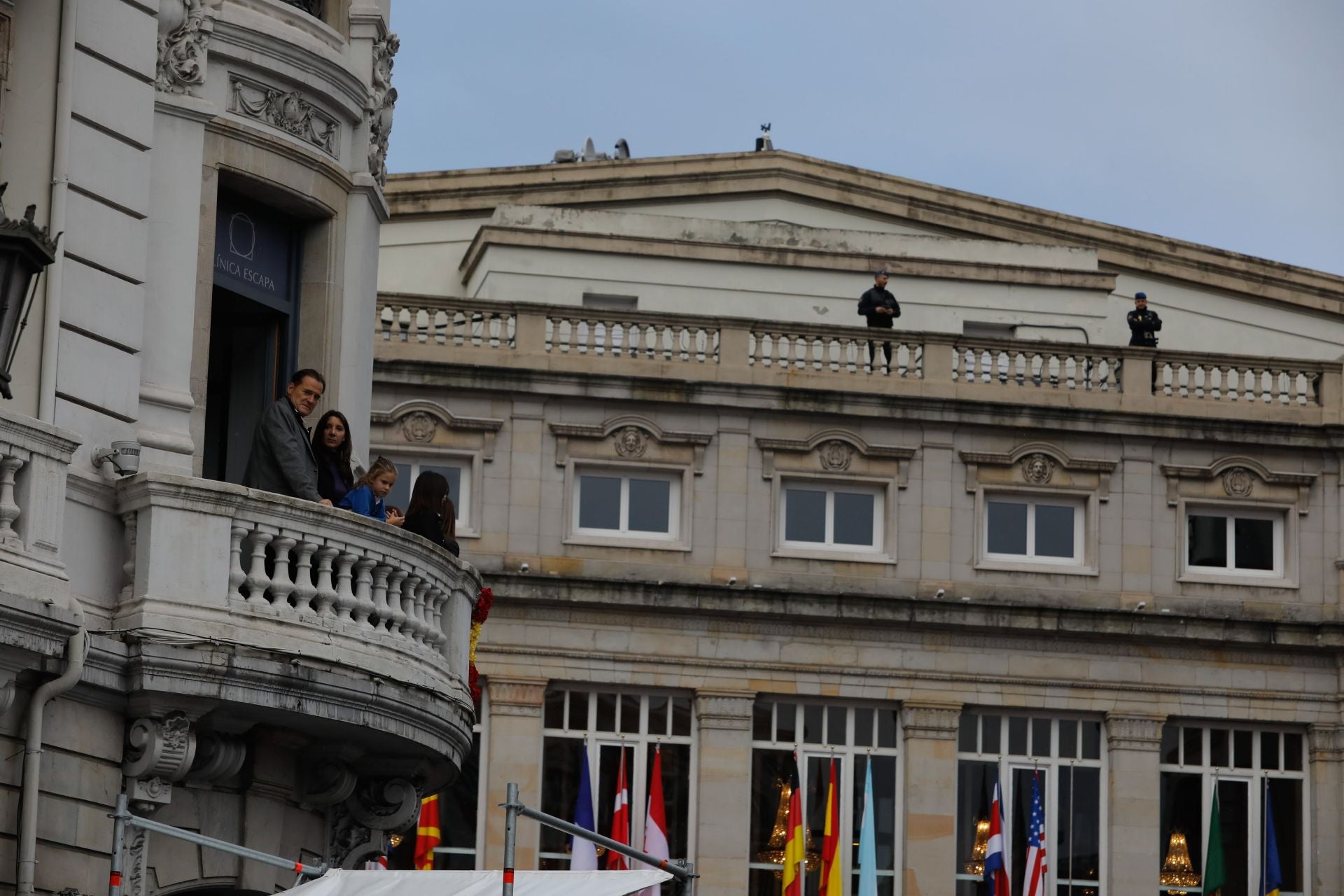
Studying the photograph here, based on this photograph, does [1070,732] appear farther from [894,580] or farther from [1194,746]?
[894,580]

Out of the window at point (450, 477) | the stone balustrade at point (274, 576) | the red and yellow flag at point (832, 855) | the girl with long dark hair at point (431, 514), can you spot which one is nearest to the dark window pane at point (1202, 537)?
the red and yellow flag at point (832, 855)

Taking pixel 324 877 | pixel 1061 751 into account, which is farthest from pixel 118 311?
pixel 1061 751

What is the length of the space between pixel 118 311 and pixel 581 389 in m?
26.3

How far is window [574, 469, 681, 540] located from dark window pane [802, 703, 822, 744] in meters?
3.41

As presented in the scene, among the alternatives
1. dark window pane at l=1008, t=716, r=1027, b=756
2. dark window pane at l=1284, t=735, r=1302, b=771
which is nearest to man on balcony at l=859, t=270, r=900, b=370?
dark window pane at l=1008, t=716, r=1027, b=756

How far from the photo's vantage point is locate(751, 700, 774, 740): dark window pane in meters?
45.4

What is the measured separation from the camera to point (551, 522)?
149ft

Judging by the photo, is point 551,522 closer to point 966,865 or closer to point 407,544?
point 966,865

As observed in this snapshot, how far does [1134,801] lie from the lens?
4581 centimetres

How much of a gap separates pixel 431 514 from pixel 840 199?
106 feet

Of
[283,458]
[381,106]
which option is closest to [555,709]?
[381,106]

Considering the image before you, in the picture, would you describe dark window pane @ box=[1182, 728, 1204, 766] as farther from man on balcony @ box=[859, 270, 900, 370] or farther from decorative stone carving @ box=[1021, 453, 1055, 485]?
man on balcony @ box=[859, 270, 900, 370]

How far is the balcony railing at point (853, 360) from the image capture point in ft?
149

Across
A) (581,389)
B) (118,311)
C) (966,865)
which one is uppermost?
(581,389)
